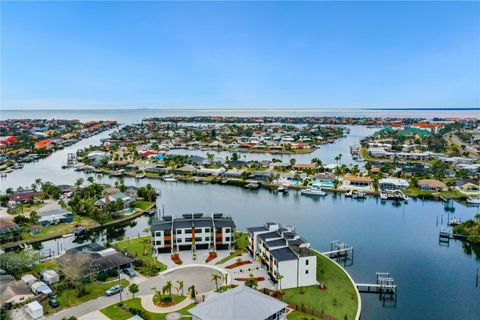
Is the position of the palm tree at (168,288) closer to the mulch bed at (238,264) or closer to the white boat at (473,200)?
Answer: the mulch bed at (238,264)

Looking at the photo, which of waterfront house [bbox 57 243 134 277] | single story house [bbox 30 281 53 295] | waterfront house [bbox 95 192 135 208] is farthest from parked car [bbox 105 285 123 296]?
waterfront house [bbox 95 192 135 208]

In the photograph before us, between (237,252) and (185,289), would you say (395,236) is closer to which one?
(237,252)

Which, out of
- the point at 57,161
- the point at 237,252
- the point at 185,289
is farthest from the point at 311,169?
the point at 57,161

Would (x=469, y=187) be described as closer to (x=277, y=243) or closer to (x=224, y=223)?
(x=277, y=243)

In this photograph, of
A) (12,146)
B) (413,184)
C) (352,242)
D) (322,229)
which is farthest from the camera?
(12,146)

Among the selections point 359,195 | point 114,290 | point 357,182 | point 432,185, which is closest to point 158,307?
point 114,290

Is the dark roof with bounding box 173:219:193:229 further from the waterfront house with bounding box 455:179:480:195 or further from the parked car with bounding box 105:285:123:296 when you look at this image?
the waterfront house with bounding box 455:179:480:195

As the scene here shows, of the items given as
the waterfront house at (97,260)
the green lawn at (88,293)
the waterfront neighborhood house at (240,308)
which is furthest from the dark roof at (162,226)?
the waterfront neighborhood house at (240,308)
